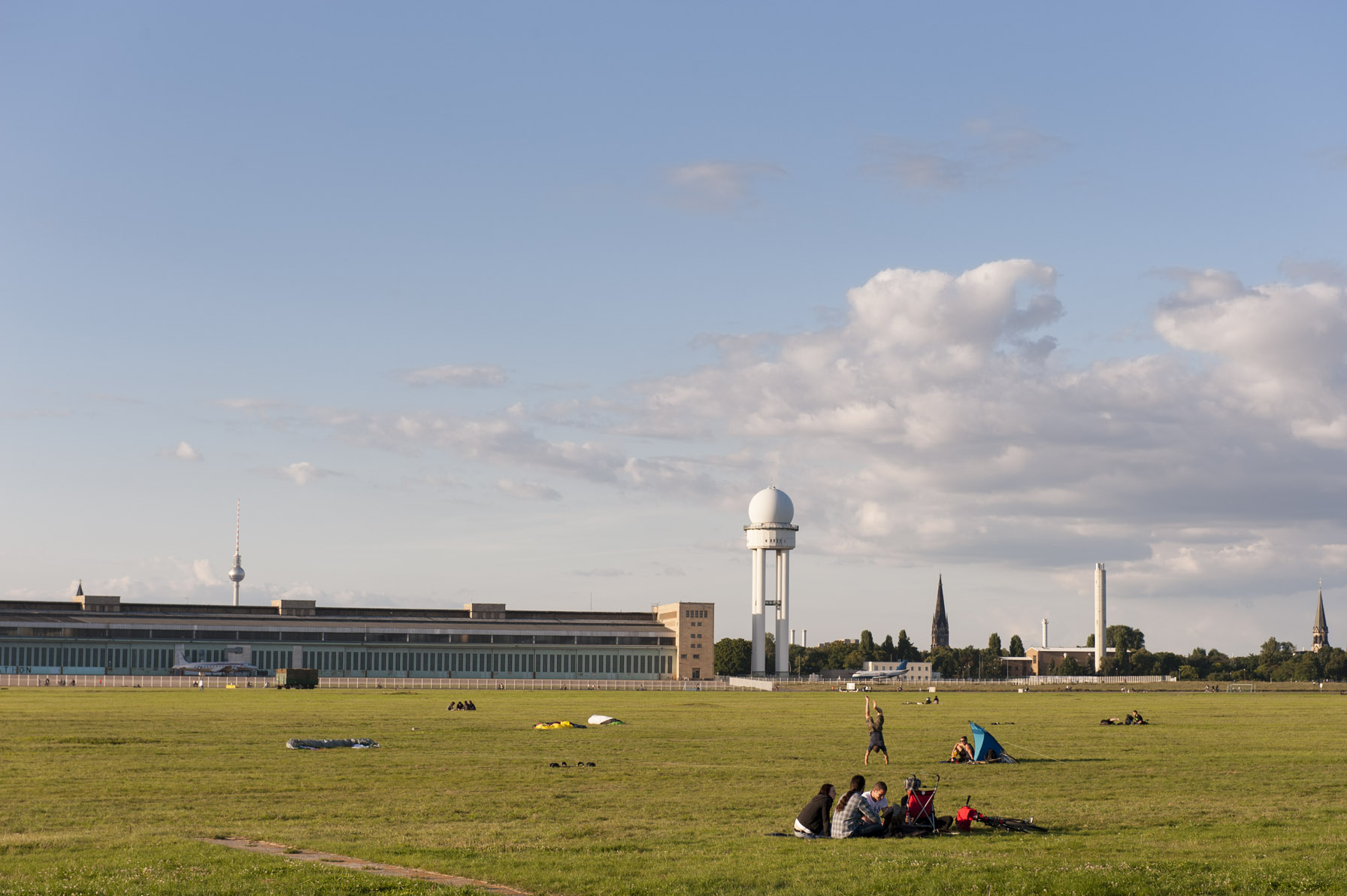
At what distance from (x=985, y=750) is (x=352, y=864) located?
2307 centimetres

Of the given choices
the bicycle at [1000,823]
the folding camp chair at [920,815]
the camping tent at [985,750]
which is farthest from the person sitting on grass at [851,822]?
the camping tent at [985,750]

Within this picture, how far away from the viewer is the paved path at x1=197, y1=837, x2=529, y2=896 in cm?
1809

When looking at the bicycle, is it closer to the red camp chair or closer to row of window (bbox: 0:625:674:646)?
the red camp chair

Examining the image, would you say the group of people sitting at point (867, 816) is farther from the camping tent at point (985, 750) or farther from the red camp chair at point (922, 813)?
the camping tent at point (985, 750)

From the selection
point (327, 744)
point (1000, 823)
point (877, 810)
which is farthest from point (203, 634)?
point (1000, 823)

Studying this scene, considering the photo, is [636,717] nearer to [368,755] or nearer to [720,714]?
[720,714]

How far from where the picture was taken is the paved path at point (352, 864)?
59.4 feet

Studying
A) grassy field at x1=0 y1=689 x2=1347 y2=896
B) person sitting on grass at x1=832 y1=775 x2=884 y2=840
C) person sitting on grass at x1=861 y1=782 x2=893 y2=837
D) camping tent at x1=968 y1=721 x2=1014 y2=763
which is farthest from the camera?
camping tent at x1=968 y1=721 x2=1014 y2=763

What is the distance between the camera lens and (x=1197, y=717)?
70062 millimetres

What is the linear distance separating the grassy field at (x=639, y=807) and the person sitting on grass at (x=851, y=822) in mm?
901

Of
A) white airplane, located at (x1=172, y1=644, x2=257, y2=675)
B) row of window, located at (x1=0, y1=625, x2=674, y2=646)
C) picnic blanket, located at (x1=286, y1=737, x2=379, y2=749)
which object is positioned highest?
picnic blanket, located at (x1=286, y1=737, x2=379, y2=749)

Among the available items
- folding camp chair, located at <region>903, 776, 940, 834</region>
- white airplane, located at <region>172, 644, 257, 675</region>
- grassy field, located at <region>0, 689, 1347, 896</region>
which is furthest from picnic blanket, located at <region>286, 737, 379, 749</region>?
white airplane, located at <region>172, 644, 257, 675</region>

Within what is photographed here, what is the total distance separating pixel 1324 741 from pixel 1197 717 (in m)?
22.3

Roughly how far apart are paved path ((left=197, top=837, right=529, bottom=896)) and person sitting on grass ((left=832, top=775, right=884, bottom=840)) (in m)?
7.11
